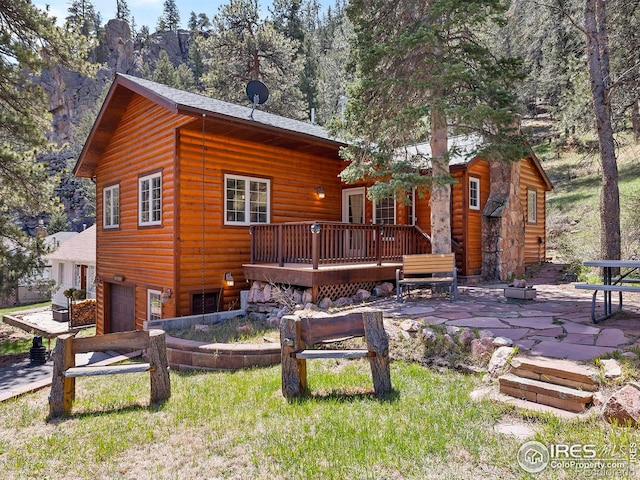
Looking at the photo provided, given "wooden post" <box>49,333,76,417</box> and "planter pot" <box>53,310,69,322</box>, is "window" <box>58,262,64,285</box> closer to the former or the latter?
"planter pot" <box>53,310,69,322</box>

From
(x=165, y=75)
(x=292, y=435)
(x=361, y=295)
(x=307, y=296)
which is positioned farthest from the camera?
(x=165, y=75)

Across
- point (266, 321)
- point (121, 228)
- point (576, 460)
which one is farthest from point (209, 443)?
point (121, 228)

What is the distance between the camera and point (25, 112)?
9.73 metres

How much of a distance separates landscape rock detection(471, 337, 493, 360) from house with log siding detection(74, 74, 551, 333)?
11.3 feet

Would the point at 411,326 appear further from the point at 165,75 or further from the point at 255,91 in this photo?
the point at 165,75

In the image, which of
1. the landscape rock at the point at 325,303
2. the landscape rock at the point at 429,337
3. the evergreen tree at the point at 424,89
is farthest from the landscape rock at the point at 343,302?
the landscape rock at the point at 429,337

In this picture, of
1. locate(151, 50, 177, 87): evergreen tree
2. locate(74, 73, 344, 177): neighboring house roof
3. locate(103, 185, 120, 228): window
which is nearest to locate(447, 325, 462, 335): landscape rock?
locate(74, 73, 344, 177): neighboring house roof

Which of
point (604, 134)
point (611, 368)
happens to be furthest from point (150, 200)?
point (604, 134)

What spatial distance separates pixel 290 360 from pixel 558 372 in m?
2.33

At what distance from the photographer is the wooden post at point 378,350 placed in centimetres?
360

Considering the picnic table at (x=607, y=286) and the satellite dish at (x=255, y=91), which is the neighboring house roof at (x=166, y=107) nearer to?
the satellite dish at (x=255, y=91)

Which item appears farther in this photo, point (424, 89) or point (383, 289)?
point (383, 289)

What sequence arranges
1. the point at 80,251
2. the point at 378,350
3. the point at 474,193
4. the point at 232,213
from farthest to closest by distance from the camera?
the point at 80,251
the point at 474,193
the point at 232,213
the point at 378,350

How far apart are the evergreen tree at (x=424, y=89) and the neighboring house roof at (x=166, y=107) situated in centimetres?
163
